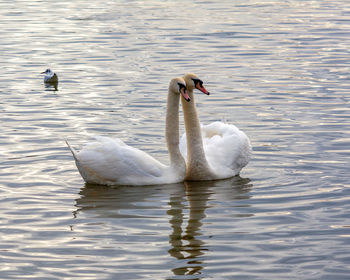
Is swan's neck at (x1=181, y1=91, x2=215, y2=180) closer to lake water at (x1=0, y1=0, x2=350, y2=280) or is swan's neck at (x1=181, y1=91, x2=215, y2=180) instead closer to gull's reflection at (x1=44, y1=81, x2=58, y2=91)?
lake water at (x1=0, y1=0, x2=350, y2=280)

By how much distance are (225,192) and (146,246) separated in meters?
2.48

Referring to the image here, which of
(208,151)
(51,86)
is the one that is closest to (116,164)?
(208,151)

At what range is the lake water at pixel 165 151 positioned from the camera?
8.52 m

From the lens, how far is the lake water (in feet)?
28.0

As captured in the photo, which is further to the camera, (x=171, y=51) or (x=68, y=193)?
(x=171, y=51)

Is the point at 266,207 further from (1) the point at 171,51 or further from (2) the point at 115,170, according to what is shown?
(1) the point at 171,51

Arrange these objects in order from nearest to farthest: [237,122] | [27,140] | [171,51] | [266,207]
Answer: [266,207], [27,140], [237,122], [171,51]

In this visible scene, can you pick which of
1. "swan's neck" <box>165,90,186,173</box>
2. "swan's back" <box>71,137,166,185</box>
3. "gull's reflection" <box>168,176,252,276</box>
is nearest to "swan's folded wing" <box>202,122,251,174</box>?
"gull's reflection" <box>168,176,252,276</box>

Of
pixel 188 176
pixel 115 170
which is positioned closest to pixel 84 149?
pixel 115 170

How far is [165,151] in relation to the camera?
12.8 meters

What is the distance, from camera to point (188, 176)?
457 inches

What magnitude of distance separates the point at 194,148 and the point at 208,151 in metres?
0.56

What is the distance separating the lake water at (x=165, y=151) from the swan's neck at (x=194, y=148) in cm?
22

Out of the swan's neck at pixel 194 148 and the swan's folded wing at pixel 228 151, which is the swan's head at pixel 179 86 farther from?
the swan's folded wing at pixel 228 151
